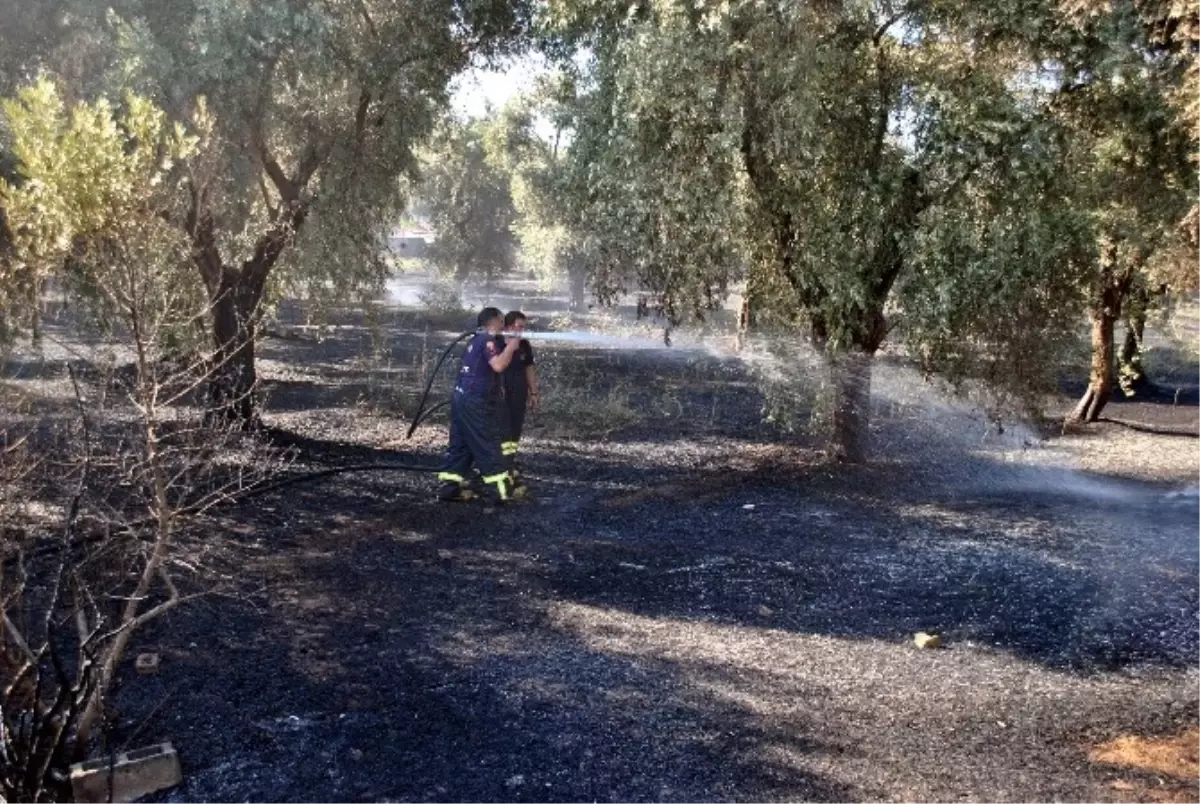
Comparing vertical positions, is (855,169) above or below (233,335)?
above

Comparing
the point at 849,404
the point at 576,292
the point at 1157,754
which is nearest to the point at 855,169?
the point at 849,404

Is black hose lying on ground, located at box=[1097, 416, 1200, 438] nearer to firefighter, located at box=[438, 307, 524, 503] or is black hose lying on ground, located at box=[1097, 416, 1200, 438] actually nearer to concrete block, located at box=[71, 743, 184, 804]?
firefighter, located at box=[438, 307, 524, 503]

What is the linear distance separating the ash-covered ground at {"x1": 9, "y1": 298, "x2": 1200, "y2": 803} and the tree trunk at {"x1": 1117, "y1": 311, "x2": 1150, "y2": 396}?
19.3 feet

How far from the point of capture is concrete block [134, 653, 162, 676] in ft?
18.7

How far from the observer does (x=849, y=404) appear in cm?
1176

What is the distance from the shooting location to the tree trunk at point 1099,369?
53.3ft

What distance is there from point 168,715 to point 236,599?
1843mm

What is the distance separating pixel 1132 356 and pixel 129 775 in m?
20.4

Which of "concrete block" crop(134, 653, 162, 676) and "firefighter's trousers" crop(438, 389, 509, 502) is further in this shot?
"firefighter's trousers" crop(438, 389, 509, 502)

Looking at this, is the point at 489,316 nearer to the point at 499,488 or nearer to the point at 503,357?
the point at 503,357

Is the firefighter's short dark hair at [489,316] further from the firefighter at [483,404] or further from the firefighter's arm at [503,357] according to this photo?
the firefighter's arm at [503,357]

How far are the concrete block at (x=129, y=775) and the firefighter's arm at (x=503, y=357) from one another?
491cm

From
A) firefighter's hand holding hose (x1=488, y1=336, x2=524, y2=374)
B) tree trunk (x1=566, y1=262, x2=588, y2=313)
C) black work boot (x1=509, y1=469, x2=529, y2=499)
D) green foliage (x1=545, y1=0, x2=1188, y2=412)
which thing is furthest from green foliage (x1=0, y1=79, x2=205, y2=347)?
tree trunk (x1=566, y1=262, x2=588, y2=313)

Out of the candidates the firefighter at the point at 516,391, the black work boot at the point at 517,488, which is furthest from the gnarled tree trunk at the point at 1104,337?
the black work boot at the point at 517,488
